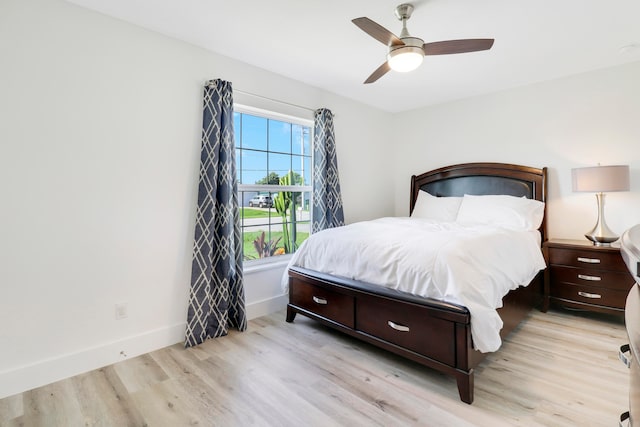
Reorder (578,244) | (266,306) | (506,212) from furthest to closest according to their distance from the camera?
(506,212), (266,306), (578,244)

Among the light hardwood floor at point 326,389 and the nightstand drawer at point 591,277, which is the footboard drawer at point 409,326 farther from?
the nightstand drawer at point 591,277

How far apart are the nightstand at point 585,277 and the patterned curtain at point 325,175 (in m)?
2.13

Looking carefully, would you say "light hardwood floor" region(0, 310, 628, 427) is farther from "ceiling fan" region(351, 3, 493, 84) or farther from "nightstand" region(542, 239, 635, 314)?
"ceiling fan" region(351, 3, 493, 84)

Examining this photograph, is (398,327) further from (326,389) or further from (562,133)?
(562,133)

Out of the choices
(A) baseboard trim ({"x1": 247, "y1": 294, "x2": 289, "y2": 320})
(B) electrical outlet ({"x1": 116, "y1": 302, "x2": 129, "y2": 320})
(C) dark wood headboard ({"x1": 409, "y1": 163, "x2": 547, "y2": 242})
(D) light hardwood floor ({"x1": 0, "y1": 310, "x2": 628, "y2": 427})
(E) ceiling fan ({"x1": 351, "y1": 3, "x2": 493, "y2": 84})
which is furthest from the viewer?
(C) dark wood headboard ({"x1": 409, "y1": 163, "x2": 547, "y2": 242})

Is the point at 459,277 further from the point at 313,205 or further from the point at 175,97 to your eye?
the point at 175,97

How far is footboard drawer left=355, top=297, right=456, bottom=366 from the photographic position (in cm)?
187

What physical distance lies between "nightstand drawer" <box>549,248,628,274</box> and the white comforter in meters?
0.26


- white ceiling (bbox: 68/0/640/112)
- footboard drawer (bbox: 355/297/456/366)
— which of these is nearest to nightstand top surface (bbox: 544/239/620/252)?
white ceiling (bbox: 68/0/640/112)

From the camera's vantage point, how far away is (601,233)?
9.77ft

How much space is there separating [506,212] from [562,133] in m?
1.04

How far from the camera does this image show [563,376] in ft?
6.66

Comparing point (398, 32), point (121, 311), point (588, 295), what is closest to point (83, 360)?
point (121, 311)

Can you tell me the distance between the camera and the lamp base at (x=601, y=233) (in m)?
2.93
